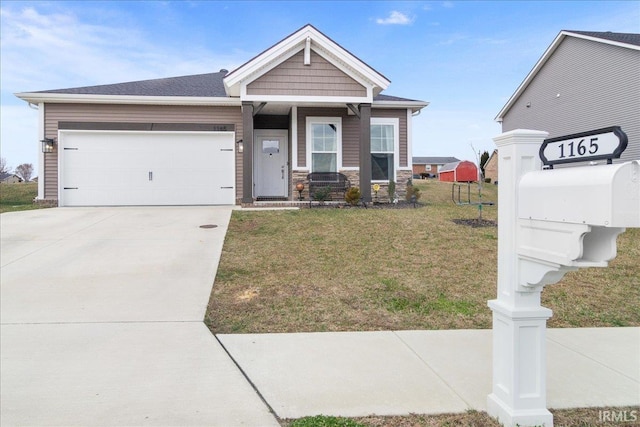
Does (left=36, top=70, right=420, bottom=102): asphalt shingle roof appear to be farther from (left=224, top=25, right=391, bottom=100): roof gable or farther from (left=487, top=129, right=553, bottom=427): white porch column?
(left=487, top=129, right=553, bottom=427): white porch column

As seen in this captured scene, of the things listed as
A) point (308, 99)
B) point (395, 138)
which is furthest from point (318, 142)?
point (395, 138)

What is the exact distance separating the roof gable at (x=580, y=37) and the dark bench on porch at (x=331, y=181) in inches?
426

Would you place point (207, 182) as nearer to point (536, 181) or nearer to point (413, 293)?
point (413, 293)

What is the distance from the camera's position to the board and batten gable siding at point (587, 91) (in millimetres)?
15492

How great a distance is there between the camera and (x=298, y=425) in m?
2.65

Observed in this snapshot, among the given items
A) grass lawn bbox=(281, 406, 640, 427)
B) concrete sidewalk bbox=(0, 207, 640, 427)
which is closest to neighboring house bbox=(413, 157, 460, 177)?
concrete sidewalk bbox=(0, 207, 640, 427)

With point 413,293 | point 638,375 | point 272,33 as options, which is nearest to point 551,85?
point 272,33

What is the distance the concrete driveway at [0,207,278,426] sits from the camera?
291cm

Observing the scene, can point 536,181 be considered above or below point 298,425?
above

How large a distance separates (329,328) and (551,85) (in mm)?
19428

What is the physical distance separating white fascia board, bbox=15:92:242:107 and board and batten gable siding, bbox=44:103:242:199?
182mm

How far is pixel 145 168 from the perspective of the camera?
13.1m

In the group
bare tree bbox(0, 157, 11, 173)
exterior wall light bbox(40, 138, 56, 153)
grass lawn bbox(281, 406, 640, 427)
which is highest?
bare tree bbox(0, 157, 11, 173)

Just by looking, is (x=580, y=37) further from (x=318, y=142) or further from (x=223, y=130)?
(x=223, y=130)
